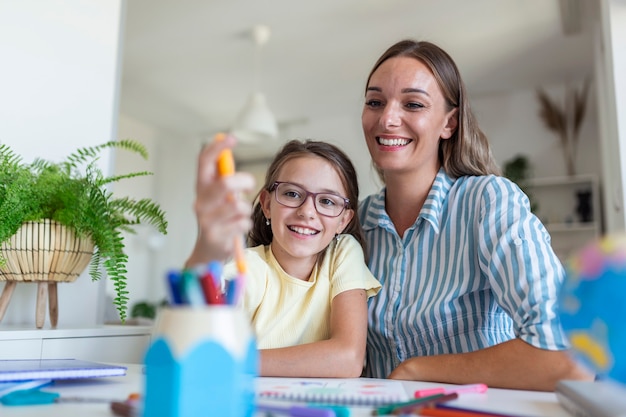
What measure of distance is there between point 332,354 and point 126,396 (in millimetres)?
458

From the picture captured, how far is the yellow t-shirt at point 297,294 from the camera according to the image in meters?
1.25

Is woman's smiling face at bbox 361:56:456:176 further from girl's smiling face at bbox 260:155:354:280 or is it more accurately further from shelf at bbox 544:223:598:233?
shelf at bbox 544:223:598:233

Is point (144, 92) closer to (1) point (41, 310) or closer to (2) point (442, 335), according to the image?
Answer: (1) point (41, 310)

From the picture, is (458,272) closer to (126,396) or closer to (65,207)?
(126,396)

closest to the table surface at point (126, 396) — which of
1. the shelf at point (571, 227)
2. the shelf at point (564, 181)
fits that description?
the shelf at point (571, 227)

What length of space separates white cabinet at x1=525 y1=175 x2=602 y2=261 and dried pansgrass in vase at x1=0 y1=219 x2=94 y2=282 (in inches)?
181

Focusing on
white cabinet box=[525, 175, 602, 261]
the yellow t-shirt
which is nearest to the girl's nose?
the yellow t-shirt

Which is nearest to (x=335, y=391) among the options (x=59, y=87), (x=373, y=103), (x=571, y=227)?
(x=373, y=103)

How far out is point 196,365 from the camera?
1.38 feet

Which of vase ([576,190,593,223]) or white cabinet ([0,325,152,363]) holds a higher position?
vase ([576,190,593,223])

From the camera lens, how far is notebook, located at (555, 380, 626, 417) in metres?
0.56

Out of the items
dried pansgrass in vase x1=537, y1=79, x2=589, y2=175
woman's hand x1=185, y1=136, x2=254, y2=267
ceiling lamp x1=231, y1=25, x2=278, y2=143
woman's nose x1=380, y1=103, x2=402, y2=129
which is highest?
dried pansgrass in vase x1=537, y1=79, x2=589, y2=175

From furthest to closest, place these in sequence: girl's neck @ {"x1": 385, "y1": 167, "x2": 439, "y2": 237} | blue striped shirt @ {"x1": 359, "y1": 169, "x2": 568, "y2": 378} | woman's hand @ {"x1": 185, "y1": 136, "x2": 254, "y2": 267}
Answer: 1. girl's neck @ {"x1": 385, "y1": 167, "x2": 439, "y2": 237}
2. blue striped shirt @ {"x1": 359, "y1": 169, "x2": 568, "y2": 378}
3. woman's hand @ {"x1": 185, "y1": 136, "x2": 254, "y2": 267}

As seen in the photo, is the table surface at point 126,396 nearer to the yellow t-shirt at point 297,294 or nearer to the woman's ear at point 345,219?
the yellow t-shirt at point 297,294
